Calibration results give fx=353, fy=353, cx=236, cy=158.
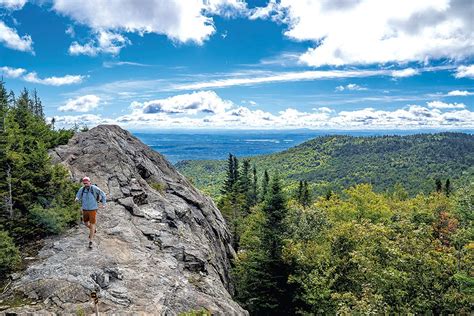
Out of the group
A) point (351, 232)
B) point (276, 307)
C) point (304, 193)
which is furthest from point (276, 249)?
point (304, 193)

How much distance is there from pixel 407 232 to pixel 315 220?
476 inches

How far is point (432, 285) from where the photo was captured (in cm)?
2433

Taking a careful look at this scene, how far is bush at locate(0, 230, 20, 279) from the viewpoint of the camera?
13.0 m

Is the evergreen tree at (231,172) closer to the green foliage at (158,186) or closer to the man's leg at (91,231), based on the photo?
Result: the green foliage at (158,186)

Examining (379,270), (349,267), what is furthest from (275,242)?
(379,270)

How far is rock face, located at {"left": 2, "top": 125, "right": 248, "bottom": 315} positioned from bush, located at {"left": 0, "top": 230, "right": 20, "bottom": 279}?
0.67m

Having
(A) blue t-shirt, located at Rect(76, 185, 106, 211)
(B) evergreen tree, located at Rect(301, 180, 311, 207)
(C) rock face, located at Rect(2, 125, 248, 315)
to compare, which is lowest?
(B) evergreen tree, located at Rect(301, 180, 311, 207)

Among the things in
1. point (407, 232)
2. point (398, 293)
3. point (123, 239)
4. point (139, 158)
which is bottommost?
point (398, 293)

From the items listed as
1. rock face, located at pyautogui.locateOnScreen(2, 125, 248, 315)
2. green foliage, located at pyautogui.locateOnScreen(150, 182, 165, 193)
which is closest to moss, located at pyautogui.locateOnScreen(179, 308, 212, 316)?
rock face, located at pyautogui.locateOnScreen(2, 125, 248, 315)

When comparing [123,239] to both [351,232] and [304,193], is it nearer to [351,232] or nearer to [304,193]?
[351,232]

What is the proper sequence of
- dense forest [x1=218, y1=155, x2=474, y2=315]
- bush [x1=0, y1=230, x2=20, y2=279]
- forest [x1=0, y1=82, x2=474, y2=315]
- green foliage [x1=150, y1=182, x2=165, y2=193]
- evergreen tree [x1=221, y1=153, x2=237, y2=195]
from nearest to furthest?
bush [x1=0, y1=230, x2=20, y2=279]
forest [x1=0, y1=82, x2=474, y2=315]
dense forest [x1=218, y1=155, x2=474, y2=315]
green foliage [x1=150, y1=182, x2=165, y2=193]
evergreen tree [x1=221, y1=153, x2=237, y2=195]

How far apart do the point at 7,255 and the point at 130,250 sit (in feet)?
16.9

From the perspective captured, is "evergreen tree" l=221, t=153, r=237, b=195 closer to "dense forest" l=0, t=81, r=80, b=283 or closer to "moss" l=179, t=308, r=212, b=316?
"dense forest" l=0, t=81, r=80, b=283

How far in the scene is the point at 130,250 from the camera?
667 inches
